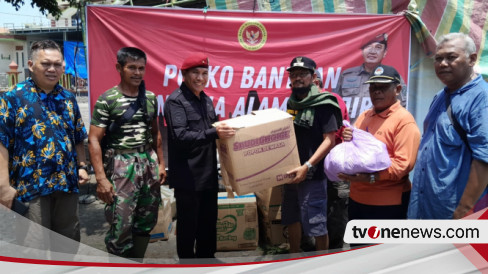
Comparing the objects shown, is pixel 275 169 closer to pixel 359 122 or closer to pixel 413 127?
pixel 359 122

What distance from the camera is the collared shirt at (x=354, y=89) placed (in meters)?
4.70

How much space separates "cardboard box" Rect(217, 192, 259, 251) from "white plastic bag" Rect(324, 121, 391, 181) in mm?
1274

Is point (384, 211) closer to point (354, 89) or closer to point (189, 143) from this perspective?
point (189, 143)

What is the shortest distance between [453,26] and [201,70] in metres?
3.77

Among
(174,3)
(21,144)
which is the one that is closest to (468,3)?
(174,3)

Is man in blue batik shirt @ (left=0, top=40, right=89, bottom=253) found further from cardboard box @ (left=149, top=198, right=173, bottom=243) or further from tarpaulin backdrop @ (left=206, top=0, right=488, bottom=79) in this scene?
tarpaulin backdrop @ (left=206, top=0, right=488, bottom=79)

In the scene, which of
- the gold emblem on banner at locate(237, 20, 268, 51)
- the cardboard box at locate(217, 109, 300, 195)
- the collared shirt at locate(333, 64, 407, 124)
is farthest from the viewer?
the collared shirt at locate(333, 64, 407, 124)

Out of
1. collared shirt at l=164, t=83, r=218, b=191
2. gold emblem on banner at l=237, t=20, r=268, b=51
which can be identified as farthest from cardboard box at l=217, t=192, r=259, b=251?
gold emblem on banner at l=237, t=20, r=268, b=51

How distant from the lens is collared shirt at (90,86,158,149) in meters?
2.47

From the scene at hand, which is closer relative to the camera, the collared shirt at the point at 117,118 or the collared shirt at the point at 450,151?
the collared shirt at the point at 450,151

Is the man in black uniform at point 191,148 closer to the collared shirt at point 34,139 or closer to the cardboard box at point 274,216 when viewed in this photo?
the collared shirt at point 34,139

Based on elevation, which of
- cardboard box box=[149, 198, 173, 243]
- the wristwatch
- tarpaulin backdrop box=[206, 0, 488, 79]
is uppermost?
tarpaulin backdrop box=[206, 0, 488, 79]

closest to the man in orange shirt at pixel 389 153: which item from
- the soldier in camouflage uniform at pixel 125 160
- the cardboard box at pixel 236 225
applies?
the cardboard box at pixel 236 225

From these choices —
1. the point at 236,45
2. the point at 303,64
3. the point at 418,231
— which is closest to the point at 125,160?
the point at 303,64
